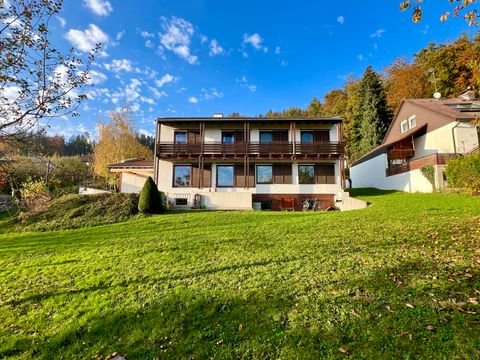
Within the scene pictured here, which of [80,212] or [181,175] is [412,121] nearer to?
[181,175]

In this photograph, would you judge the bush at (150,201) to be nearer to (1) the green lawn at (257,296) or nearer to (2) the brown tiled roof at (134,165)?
(1) the green lawn at (257,296)

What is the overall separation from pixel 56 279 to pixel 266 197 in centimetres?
1497

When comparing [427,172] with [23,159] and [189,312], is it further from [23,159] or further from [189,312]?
[23,159]

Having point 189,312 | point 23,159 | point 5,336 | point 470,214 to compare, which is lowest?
point 5,336

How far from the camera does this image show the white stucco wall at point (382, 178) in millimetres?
18456

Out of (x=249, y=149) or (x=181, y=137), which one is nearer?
(x=249, y=149)

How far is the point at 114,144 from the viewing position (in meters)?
31.0

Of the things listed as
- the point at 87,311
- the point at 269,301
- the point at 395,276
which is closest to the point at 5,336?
the point at 87,311

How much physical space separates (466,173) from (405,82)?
28.2 metres

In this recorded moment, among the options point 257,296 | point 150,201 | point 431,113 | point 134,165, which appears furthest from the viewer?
point 134,165

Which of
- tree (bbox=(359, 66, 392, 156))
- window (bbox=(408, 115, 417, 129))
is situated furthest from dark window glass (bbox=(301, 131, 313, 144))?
tree (bbox=(359, 66, 392, 156))

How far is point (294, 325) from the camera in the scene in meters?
4.06

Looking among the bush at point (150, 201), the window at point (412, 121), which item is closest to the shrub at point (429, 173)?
the window at point (412, 121)

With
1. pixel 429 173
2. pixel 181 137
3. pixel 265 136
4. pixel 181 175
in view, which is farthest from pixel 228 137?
pixel 429 173
